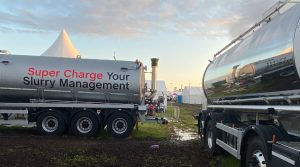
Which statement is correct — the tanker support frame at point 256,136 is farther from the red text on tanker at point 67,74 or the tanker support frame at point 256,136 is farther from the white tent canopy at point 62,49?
the white tent canopy at point 62,49

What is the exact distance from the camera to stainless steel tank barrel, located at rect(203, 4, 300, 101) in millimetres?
6727

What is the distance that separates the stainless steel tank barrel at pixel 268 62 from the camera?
6727mm

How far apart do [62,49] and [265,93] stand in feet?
64.7

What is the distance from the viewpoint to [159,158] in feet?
37.4

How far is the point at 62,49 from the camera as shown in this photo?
Result: 2631 cm

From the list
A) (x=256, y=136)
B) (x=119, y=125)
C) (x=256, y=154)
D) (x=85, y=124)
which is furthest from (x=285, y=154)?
(x=85, y=124)

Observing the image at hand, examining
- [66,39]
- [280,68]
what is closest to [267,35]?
[280,68]

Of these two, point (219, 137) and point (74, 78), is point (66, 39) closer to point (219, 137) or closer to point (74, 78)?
point (74, 78)

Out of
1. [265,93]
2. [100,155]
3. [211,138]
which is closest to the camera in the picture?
[265,93]

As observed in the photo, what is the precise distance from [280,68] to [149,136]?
10.7 m

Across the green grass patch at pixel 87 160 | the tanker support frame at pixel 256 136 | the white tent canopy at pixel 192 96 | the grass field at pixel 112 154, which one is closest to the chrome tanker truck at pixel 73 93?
the grass field at pixel 112 154

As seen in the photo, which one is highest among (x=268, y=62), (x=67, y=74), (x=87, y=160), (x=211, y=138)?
(x=67, y=74)

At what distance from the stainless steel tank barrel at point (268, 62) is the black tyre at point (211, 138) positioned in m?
1.22

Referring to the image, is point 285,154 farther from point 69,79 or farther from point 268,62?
point 69,79
